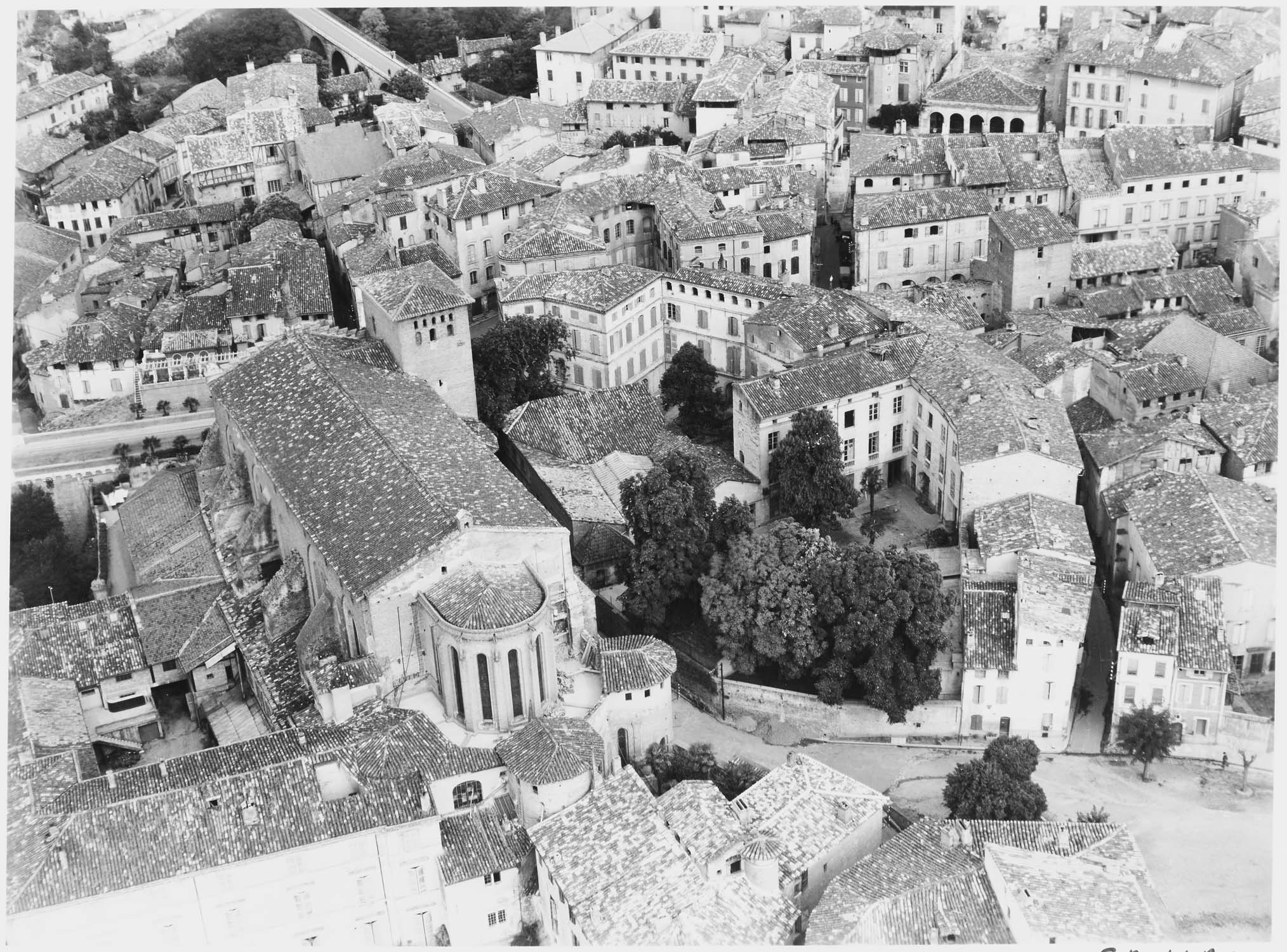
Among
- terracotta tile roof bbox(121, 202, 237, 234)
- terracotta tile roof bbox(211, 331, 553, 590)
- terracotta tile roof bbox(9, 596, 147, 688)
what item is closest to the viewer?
terracotta tile roof bbox(211, 331, 553, 590)

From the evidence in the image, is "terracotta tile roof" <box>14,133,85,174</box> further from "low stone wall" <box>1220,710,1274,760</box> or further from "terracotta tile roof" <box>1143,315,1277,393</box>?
"low stone wall" <box>1220,710,1274,760</box>

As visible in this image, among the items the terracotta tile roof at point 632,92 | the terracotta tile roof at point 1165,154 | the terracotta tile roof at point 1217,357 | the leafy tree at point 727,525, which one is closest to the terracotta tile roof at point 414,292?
the leafy tree at point 727,525

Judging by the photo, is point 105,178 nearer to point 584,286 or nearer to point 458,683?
point 584,286

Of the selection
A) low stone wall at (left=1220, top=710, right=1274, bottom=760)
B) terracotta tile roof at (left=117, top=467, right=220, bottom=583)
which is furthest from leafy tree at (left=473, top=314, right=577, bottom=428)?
low stone wall at (left=1220, top=710, right=1274, bottom=760)

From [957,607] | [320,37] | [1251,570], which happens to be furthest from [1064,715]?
[320,37]

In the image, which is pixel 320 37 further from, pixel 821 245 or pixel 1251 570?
pixel 1251 570

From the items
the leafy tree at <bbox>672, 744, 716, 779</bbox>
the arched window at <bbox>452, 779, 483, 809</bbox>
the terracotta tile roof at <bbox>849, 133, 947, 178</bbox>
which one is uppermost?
the terracotta tile roof at <bbox>849, 133, 947, 178</bbox>

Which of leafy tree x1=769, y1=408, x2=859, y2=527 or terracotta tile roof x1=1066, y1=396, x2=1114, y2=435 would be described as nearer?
leafy tree x1=769, y1=408, x2=859, y2=527
